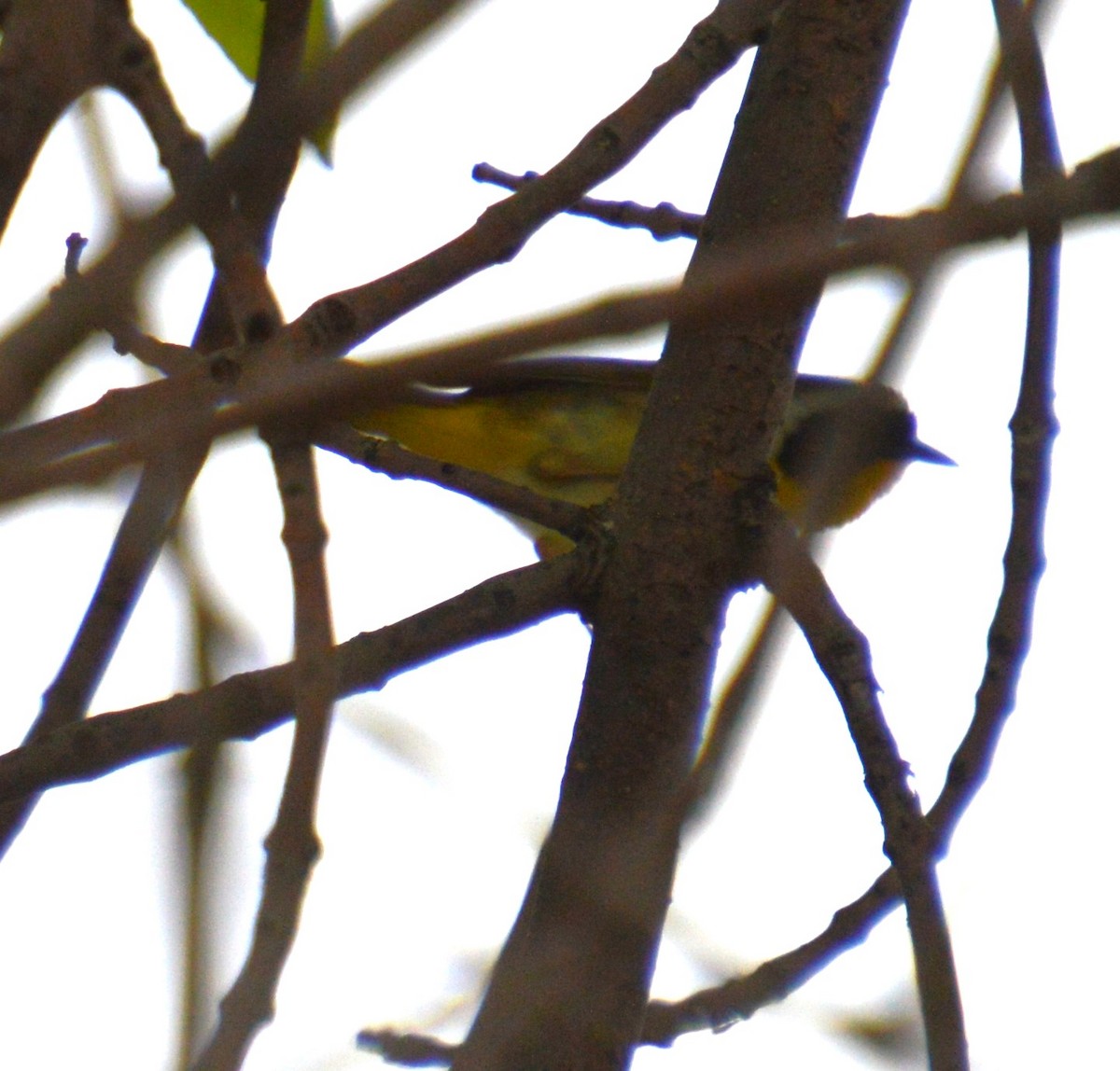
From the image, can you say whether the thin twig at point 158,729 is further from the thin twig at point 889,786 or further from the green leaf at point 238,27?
the green leaf at point 238,27

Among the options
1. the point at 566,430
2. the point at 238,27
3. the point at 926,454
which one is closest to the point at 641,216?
the point at 238,27

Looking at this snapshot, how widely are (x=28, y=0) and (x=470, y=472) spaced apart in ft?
2.04

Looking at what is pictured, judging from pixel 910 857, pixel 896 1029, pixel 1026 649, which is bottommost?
pixel 896 1029

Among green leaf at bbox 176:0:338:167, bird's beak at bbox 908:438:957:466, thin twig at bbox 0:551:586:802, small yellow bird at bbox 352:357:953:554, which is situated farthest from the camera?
bird's beak at bbox 908:438:957:466

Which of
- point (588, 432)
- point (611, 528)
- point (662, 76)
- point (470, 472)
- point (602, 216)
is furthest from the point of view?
point (588, 432)

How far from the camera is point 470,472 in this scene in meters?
1.58

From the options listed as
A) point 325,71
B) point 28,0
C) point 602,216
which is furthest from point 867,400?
point 602,216

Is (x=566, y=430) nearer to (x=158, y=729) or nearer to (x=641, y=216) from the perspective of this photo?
(x=641, y=216)

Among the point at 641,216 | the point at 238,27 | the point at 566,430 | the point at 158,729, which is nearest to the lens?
the point at 158,729

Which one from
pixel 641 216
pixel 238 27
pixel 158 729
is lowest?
pixel 158 729

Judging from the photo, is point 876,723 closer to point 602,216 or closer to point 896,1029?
point 896,1029

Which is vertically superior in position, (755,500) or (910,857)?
(755,500)

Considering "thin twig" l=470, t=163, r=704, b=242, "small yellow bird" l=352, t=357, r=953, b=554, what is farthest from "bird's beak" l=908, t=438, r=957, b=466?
"thin twig" l=470, t=163, r=704, b=242

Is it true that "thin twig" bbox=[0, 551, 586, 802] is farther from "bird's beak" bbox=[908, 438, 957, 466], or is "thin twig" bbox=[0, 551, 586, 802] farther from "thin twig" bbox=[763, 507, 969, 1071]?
"bird's beak" bbox=[908, 438, 957, 466]
